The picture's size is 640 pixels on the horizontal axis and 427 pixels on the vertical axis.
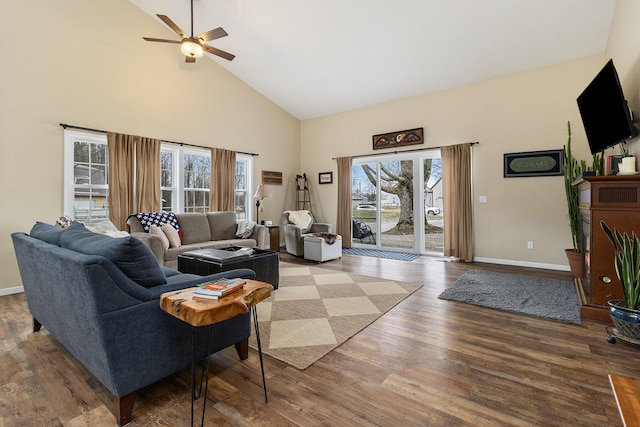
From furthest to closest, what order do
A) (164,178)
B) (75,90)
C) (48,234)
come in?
(164,178) → (75,90) → (48,234)

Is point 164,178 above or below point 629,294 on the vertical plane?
above

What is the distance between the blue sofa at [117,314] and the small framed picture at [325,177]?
5579mm

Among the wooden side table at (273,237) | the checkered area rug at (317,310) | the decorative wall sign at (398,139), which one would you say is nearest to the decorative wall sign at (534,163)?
the decorative wall sign at (398,139)

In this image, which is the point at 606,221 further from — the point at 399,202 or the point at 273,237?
the point at 273,237

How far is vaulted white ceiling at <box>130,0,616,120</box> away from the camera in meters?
3.81

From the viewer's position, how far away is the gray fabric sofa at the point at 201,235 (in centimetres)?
415

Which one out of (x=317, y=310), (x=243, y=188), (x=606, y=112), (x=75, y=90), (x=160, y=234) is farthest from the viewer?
(x=243, y=188)

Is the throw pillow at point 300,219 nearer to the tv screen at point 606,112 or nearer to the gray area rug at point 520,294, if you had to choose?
the gray area rug at point 520,294

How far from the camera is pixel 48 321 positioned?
7.18ft

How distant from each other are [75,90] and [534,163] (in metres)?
6.90

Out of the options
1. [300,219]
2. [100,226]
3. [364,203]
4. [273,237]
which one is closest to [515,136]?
[364,203]

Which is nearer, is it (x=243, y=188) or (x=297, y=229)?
(x=297, y=229)

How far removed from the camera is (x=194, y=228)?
4.96 meters

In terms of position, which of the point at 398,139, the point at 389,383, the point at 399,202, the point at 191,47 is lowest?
the point at 389,383
